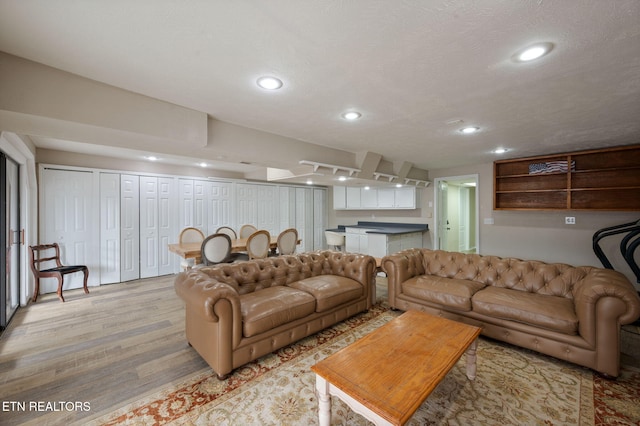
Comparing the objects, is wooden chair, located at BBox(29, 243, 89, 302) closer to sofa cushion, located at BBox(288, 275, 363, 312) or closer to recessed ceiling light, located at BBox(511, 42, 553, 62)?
sofa cushion, located at BBox(288, 275, 363, 312)

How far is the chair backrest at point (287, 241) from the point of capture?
14.8 ft

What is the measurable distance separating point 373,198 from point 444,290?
399cm

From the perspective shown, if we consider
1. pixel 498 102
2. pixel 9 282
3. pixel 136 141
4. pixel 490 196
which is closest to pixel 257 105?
pixel 136 141

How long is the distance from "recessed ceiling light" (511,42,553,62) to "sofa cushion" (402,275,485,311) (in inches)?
84.9

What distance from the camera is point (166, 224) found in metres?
5.25

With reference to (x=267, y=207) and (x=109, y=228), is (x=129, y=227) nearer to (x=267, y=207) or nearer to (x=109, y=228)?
(x=109, y=228)

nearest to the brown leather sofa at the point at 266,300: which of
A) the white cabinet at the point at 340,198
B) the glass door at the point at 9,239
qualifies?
the glass door at the point at 9,239

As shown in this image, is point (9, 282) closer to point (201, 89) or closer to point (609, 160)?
point (201, 89)

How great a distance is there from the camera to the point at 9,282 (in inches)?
127

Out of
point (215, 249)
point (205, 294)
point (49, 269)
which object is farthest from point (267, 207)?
point (205, 294)

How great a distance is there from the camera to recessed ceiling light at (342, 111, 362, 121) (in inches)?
98.9

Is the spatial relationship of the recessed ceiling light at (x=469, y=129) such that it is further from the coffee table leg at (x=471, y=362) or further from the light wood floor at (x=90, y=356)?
the light wood floor at (x=90, y=356)

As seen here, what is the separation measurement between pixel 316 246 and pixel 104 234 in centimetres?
512

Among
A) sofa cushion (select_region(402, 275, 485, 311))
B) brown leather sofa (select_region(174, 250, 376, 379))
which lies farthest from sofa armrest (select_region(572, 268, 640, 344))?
brown leather sofa (select_region(174, 250, 376, 379))
